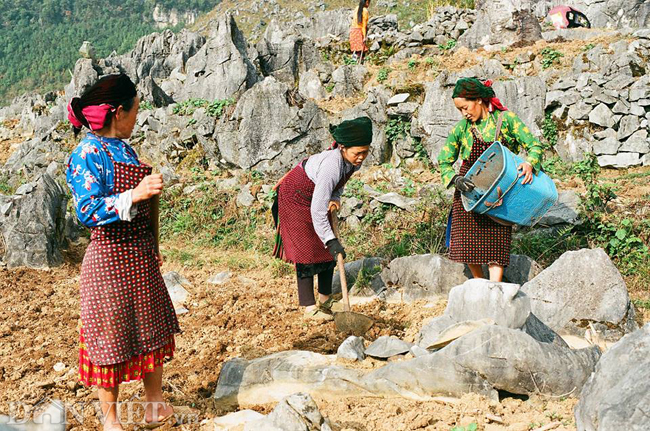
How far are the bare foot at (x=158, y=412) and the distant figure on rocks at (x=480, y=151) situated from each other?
212 centimetres

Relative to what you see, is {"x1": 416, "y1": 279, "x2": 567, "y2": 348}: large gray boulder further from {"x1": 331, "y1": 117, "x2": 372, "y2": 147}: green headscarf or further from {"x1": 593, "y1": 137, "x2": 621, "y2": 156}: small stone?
{"x1": 593, "y1": 137, "x2": 621, "y2": 156}: small stone

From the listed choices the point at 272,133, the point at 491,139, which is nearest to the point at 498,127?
the point at 491,139

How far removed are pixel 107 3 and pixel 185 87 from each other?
5814 centimetres

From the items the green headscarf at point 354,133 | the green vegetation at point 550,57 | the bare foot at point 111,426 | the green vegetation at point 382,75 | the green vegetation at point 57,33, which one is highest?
the green vegetation at point 57,33

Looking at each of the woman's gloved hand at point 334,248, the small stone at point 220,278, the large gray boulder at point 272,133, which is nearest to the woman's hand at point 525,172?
the woman's gloved hand at point 334,248

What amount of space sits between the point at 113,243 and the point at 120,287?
0.63 feet

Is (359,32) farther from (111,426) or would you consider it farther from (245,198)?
(111,426)

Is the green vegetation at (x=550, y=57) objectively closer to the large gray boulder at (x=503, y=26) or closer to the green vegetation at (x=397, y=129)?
the large gray boulder at (x=503, y=26)

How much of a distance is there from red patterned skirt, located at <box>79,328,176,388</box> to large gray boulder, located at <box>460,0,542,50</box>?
8.66 m

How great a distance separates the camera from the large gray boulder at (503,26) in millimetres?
9516

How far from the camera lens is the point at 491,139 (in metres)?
3.77

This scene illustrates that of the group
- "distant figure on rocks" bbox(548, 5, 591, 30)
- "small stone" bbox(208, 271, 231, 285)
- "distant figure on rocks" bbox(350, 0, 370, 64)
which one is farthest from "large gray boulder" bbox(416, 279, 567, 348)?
"distant figure on rocks" bbox(548, 5, 591, 30)

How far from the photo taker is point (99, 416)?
2.86 metres

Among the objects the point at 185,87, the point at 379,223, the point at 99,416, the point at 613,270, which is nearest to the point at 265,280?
the point at 379,223
